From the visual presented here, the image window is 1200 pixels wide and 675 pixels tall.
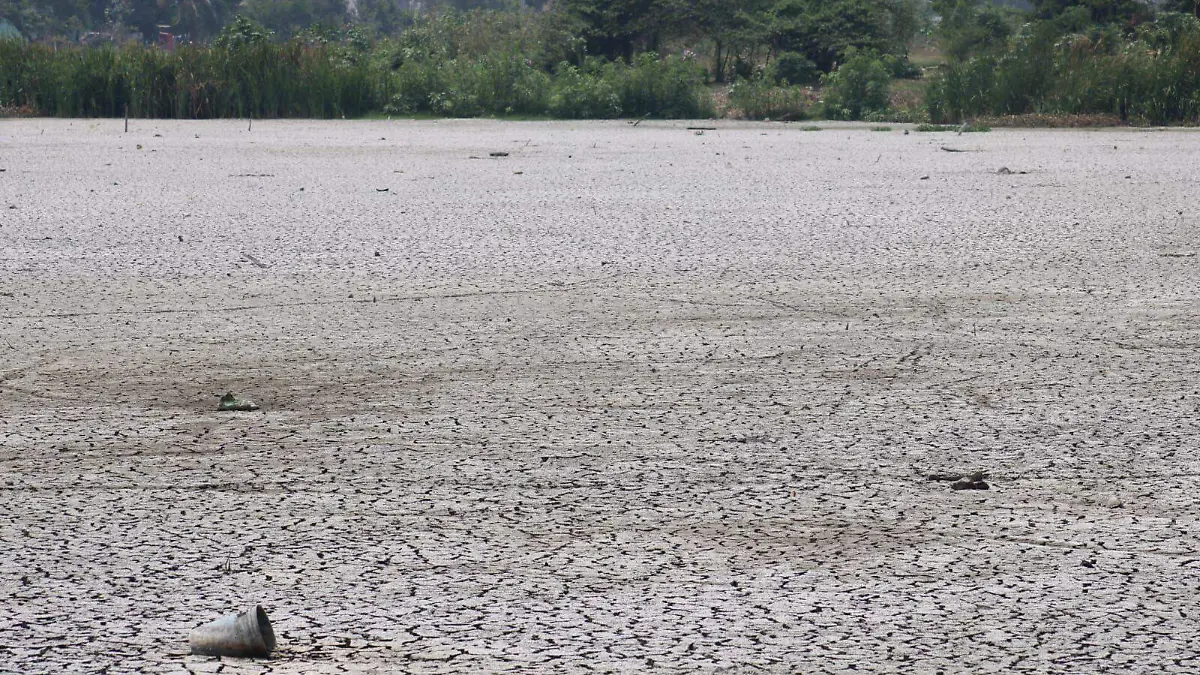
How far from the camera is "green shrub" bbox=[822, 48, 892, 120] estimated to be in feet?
95.7

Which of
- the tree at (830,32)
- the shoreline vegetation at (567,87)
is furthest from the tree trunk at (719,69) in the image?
the shoreline vegetation at (567,87)

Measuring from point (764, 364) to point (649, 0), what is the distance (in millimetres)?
42383

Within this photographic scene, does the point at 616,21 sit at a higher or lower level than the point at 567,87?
higher

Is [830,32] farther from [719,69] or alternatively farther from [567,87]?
[567,87]

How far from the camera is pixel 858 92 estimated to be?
96.6 ft

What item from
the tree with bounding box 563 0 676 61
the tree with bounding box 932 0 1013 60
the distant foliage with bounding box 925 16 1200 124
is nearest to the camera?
the distant foliage with bounding box 925 16 1200 124

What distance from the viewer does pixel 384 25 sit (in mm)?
120375

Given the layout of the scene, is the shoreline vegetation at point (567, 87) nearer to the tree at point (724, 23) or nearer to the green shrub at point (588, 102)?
the green shrub at point (588, 102)

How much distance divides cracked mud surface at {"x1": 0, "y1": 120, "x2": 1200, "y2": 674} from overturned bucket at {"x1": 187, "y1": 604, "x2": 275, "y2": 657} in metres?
0.04

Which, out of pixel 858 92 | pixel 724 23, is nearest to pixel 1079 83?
pixel 858 92

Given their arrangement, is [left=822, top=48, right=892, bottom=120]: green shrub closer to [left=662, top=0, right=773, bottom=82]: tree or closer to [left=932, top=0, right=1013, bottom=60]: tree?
[left=662, top=0, right=773, bottom=82]: tree

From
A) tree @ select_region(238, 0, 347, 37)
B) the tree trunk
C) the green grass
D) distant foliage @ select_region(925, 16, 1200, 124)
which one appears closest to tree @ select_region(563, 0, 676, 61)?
the tree trunk

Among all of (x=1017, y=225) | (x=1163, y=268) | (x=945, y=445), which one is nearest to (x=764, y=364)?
(x=945, y=445)

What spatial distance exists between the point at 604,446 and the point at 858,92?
26.5 metres
